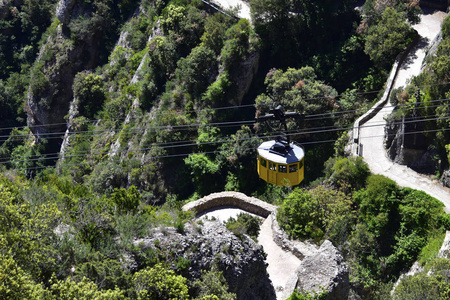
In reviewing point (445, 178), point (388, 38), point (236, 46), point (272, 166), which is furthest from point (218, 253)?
point (388, 38)

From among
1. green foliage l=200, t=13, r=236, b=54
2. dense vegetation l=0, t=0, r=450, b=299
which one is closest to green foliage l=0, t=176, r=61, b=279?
dense vegetation l=0, t=0, r=450, b=299

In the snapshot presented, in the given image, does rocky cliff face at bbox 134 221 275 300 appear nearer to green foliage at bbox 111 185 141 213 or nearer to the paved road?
green foliage at bbox 111 185 141 213

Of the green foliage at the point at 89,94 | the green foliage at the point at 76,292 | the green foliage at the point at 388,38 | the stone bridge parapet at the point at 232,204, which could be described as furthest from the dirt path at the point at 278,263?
the green foliage at the point at 89,94

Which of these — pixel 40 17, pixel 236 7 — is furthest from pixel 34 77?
pixel 236 7

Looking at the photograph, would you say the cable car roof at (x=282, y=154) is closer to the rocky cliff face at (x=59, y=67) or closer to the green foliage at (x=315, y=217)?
the green foliage at (x=315, y=217)

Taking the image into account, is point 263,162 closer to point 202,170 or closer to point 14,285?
Answer: point 14,285

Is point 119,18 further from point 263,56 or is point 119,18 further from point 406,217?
point 406,217
